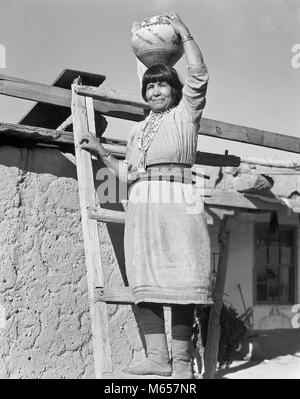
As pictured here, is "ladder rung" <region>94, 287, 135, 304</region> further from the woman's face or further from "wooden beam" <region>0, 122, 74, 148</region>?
"wooden beam" <region>0, 122, 74, 148</region>

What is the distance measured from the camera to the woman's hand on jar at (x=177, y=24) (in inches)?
127

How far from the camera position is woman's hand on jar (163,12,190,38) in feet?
10.6

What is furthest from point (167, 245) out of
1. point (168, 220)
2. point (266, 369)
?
point (266, 369)

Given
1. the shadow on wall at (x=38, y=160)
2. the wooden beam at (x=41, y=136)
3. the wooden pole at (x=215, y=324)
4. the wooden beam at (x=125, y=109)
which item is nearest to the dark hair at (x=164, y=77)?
the wooden beam at (x=125, y=109)

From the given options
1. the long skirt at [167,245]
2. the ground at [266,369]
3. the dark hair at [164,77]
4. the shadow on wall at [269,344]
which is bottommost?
the ground at [266,369]

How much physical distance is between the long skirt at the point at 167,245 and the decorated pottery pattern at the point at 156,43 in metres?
0.71

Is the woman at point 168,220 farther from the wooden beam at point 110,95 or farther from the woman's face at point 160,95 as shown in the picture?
the wooden beam at point 110,95

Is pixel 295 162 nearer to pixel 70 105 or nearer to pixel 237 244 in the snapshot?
pixel 70 105

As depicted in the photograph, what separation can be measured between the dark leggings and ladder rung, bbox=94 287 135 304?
88 mm

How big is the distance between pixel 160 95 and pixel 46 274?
1.23 m

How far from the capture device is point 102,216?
338 cm

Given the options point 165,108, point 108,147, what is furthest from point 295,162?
point 165,108

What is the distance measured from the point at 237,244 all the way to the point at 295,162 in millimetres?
5239

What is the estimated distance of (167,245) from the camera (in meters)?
3.07
